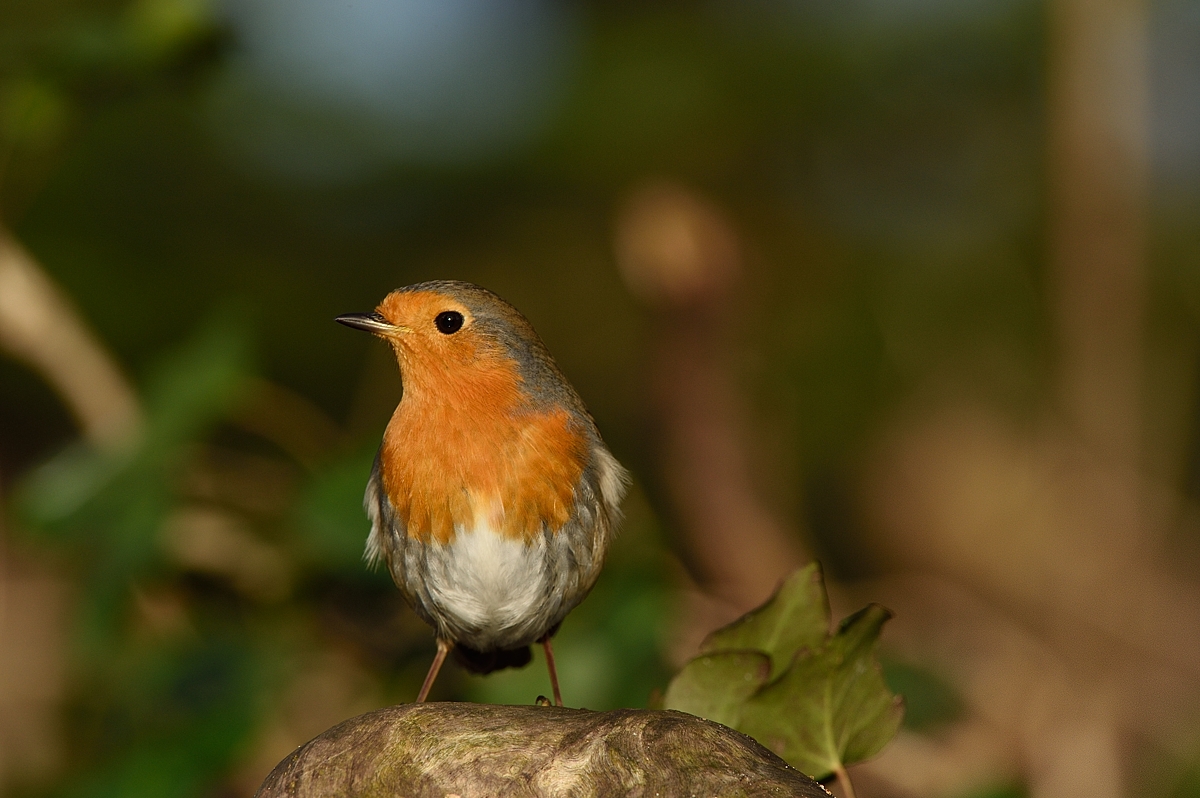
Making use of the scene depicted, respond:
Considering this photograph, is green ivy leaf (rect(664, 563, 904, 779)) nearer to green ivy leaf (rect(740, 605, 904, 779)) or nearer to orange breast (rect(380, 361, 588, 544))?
green ivy leaf (rect(740, 605, 904, 779))

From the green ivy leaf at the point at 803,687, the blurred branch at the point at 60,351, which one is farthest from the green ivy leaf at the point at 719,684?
the blurred branch at the point at 60,351

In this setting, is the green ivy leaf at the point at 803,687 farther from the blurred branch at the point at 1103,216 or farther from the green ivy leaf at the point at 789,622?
the blurred branch at the point at 1103,216

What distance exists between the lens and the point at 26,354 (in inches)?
163

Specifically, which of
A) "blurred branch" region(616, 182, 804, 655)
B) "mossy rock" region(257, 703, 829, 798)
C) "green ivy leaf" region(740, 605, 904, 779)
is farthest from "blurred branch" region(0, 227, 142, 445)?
"green ivy leaf" region(740, 605, 904, 779)

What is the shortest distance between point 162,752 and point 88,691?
155 centimetres

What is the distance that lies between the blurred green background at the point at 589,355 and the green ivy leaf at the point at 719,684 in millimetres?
1535

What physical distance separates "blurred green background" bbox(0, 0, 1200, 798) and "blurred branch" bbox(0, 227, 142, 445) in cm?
8

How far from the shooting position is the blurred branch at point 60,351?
4094 mm

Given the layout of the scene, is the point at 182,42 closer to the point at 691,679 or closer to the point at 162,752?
the point at 162,752

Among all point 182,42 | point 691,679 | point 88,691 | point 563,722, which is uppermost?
point 182,42

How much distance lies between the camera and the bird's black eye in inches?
110

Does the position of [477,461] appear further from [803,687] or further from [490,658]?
[803,687]

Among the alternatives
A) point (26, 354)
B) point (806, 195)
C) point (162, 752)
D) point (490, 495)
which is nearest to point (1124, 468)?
point (806, 195)

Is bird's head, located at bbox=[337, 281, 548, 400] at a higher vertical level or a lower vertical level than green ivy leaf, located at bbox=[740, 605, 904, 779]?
higher
